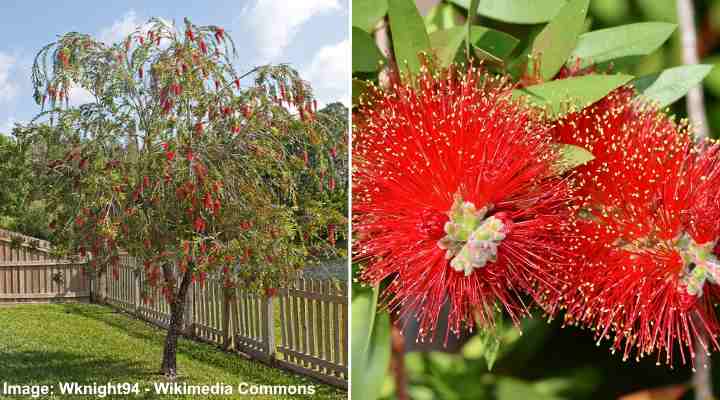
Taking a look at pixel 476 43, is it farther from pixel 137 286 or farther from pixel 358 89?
pixel 137 286

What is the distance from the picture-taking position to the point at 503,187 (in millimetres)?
713

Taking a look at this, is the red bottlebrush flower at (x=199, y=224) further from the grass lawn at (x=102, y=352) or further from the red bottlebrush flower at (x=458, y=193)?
the red bottlebrush flower at (x=458, y=193)

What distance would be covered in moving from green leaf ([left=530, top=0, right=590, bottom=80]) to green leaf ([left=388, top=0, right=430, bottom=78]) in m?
0.14

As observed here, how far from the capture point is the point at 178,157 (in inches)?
39.4

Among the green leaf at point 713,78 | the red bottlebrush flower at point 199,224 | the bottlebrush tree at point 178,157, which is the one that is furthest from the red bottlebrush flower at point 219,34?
the green leaf at point 713,78

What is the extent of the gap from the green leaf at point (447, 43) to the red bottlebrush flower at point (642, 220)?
0.15 metres

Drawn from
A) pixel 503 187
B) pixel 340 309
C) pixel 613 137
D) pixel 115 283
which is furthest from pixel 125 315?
pixel 613 137

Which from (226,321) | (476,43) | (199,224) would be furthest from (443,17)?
(226,321)

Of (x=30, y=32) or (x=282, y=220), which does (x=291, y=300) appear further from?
(x=30, y=32)

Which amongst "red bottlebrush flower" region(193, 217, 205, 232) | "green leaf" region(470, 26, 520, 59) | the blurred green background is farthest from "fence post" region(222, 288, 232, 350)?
"green leaf" region(470, 26, 520, 59)

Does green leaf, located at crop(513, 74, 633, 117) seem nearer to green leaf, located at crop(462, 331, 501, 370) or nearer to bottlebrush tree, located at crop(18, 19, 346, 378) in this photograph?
green leaf, located at crop(462, 331, 501, 370)

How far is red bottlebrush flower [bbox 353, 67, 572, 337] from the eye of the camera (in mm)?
710

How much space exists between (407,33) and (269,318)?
1.82 feet

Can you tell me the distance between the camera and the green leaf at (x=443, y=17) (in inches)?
33.4
